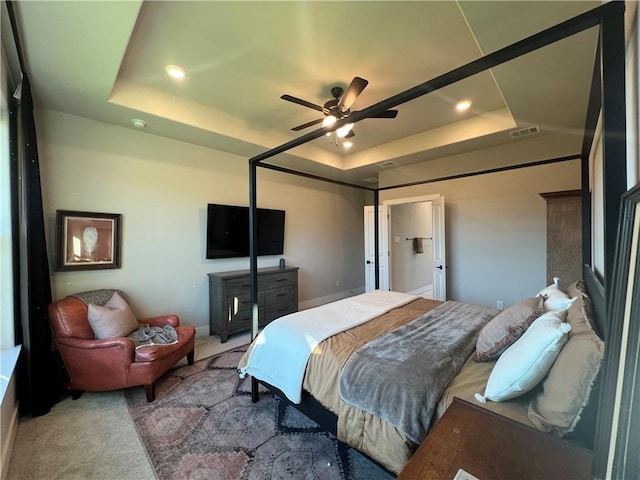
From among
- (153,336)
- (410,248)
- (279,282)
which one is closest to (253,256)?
(153,336)

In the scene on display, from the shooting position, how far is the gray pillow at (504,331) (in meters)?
1.47

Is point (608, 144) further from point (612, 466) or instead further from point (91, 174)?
point (91, 174)

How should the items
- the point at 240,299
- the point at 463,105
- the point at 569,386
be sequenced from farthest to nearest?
the point at 240,299
the point at 463,105
the point at 569,386

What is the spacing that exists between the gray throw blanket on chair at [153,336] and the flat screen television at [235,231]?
124 centimetres

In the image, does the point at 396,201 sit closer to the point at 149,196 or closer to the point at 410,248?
the point at 410,248

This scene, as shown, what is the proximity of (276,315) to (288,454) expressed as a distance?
255 cm

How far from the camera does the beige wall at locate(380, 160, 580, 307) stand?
12.2ft

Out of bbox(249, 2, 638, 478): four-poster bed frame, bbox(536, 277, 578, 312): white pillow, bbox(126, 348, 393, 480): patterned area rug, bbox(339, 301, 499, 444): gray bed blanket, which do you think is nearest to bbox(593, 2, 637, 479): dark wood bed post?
bbox(249, 2, 638, 478): four-poster bed frame

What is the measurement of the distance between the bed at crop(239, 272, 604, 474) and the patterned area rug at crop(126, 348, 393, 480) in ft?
0.75

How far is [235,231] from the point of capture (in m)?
4.08

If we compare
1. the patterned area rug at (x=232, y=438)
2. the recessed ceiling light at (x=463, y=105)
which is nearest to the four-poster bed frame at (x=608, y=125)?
the patterned area rug at (x=232, y=438)

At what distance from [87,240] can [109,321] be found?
105 centimetres

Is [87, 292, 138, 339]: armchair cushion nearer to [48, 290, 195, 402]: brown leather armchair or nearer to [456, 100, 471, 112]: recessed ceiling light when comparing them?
[48, 290, 195, 402]: brown leather armchair

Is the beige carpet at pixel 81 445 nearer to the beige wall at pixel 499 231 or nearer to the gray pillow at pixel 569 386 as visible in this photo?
the gray pillow at pixel 569 386
